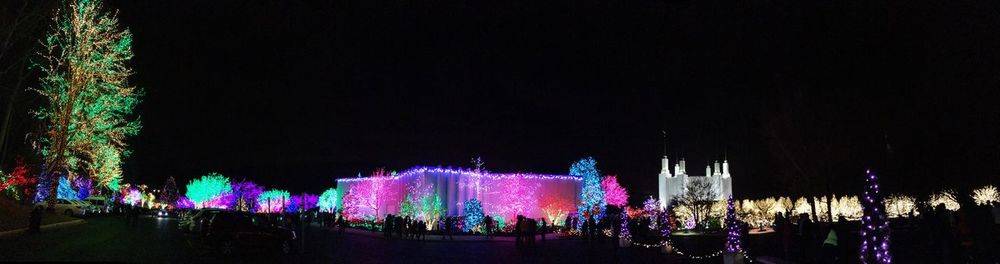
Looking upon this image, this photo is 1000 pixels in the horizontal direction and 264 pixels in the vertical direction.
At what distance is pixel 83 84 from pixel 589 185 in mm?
28978

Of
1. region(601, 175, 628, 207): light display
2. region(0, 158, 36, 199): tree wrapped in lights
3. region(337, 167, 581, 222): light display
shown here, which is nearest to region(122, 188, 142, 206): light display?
region(0, 158, 36, 199): tree wrapped in lights

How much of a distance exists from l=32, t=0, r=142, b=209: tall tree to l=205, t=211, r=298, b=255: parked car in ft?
56.3

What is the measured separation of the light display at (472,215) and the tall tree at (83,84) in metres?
18.1

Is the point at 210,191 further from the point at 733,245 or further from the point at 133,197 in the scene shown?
the point at 733,245

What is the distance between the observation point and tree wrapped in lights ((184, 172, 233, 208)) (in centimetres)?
7657

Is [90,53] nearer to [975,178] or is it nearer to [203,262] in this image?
[203,262]

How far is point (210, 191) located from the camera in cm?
7738

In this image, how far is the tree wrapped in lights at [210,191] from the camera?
7657cm

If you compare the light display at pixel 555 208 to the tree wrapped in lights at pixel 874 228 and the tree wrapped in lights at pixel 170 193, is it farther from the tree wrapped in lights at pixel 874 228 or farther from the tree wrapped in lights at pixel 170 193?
the tree wrapped in lights at pixel 170 193

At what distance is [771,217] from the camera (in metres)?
47.6

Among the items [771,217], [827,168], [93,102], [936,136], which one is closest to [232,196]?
[93,102]

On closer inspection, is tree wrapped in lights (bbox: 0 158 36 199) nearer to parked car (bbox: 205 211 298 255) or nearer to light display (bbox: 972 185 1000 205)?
parked car (bbox: 205 211 298 255)

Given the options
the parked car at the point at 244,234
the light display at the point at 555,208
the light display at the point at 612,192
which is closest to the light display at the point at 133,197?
the light display at the point at 612,192

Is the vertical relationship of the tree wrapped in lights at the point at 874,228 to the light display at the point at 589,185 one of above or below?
below
